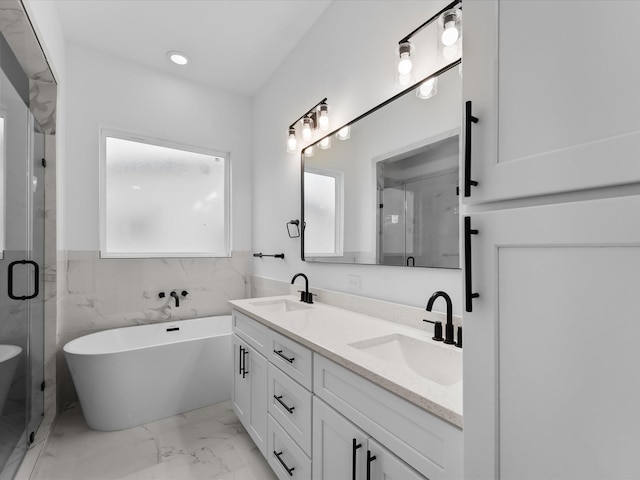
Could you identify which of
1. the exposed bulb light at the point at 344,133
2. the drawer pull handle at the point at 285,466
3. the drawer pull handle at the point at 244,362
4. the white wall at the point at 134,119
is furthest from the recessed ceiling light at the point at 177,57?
the drawer pull handle at the point at 285,466

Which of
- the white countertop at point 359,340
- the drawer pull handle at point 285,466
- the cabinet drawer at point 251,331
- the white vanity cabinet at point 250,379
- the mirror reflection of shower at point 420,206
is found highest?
the mirror reflection of shower at point 420,206

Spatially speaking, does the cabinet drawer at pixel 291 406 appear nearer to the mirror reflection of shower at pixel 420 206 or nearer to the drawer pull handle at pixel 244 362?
the drawer pull handle at pixel 244 362

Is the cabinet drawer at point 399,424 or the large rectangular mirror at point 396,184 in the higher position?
the large rectangular mirror at point 396,184

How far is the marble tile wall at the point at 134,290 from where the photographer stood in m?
2.46

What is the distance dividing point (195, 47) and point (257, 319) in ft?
7.63

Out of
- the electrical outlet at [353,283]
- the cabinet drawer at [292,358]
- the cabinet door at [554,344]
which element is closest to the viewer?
the cabinet door at [554,344]

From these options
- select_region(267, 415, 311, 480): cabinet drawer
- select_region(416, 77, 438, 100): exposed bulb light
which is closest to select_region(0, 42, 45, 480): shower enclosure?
select_region(267, 415, 311, 480): cabinet drawer

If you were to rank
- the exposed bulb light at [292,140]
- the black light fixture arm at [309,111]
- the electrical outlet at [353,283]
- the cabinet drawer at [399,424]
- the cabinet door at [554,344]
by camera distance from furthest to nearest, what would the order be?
the exposed bulb light at [292,140], the black light fixture arm at [309,111], the electrical outlet at [353,283], the cabinet drawer at [399,424], the cabinet door at [554,344]

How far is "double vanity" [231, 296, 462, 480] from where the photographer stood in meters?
0.79

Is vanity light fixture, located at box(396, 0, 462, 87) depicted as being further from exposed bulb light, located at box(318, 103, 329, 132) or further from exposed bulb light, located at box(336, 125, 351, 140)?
exposed bulb light, located at box(318, 103, 329, 132)

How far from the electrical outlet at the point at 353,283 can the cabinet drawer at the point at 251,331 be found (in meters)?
0.60

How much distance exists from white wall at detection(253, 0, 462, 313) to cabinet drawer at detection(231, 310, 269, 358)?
1.95 feet

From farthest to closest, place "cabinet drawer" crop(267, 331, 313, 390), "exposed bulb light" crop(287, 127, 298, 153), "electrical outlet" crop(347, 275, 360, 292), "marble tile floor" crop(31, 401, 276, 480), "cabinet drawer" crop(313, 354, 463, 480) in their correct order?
"exposed bulb light" crop(287, 127, 298, 153)
"electrical outlet" crop(347, 275, 360, 292)
"marble tile floor" crop(31, 401, 276, 480)
"cabinet drawer" crop(267, 331, 313, 390)
"cabinet drawer" crop(313, 354, 463, 480)

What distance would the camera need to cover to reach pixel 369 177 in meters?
1.77
